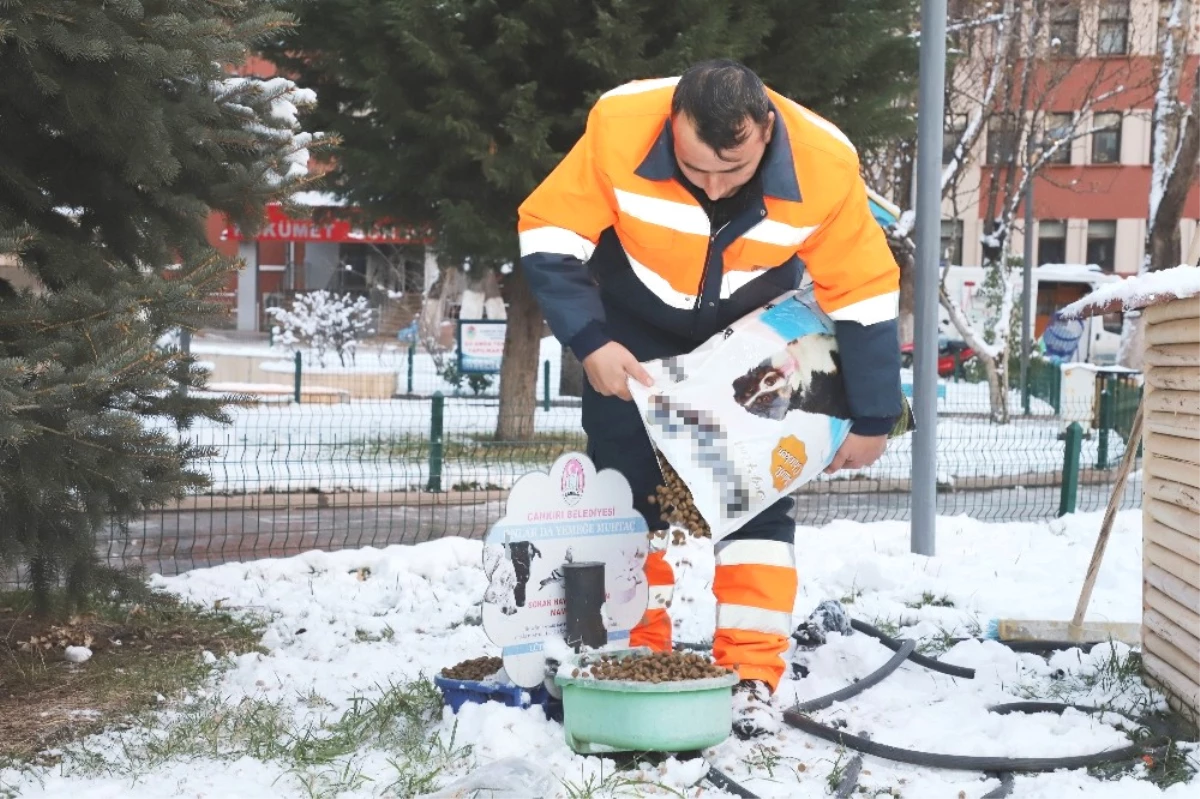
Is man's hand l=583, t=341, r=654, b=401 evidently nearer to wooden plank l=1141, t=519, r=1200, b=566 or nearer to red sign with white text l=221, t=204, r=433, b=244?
wooden plank l=1141, t=519, r=1200, b=566

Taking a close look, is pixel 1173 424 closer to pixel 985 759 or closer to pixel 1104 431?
pixel 985 759

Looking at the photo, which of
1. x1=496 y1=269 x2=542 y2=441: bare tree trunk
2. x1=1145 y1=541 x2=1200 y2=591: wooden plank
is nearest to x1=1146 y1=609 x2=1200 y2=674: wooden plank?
x1=1145 y1=541 x2=1200 y2=591: wooden plank

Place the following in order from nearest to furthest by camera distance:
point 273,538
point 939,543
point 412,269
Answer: point 939,543
point 273,538
point 412,269

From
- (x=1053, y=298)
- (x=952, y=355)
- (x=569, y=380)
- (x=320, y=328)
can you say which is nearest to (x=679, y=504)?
(x=569, y=380)

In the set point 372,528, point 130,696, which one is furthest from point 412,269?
point 130,696

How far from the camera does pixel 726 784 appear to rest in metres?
3.45

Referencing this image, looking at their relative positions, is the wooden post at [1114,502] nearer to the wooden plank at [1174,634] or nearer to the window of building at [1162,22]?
the wooden plank at [1174,634]

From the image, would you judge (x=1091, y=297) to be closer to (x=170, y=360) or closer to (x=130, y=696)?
(x=170, y=360)

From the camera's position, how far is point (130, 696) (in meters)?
4.41

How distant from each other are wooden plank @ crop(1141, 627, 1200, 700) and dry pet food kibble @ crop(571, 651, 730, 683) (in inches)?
53.0

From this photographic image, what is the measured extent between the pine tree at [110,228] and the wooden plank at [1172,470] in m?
3.03

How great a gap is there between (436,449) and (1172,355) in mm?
7963

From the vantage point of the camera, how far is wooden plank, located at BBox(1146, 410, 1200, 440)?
160 inches

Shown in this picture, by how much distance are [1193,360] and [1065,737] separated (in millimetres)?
1162
